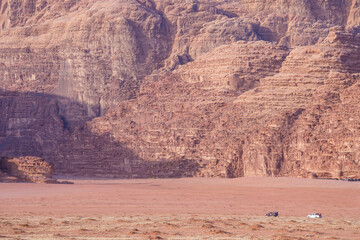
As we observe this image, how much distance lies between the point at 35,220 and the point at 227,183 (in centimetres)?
3030

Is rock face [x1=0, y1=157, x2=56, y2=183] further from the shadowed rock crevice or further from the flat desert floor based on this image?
the shadowed rock crevice

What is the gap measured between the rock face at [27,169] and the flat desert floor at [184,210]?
2.81m

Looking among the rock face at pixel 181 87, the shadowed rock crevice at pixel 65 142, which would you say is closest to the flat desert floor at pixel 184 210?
the rock face at pixel 181 87

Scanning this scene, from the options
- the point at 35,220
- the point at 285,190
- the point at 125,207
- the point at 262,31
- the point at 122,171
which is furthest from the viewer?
the point at 262,31

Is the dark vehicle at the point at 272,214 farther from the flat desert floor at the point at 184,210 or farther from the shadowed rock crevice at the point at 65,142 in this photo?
the shadowed rock crevice at the point at 65,142

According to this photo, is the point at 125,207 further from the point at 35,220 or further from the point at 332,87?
the point at 332,87

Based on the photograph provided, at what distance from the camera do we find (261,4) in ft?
391

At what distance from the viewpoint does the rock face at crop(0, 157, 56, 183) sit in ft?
227

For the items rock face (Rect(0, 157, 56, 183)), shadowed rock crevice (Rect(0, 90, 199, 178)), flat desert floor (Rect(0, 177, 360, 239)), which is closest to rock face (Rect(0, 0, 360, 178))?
shadowed rock crevice (Rect(0, 90, 199, 178))

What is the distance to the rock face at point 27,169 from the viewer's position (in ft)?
227

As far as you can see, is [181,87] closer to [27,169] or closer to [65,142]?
[65,142]

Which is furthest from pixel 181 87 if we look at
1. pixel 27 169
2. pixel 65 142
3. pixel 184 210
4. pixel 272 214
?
pixel 272 214

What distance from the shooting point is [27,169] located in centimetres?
7000

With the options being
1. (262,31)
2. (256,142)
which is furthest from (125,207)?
(262,31)
